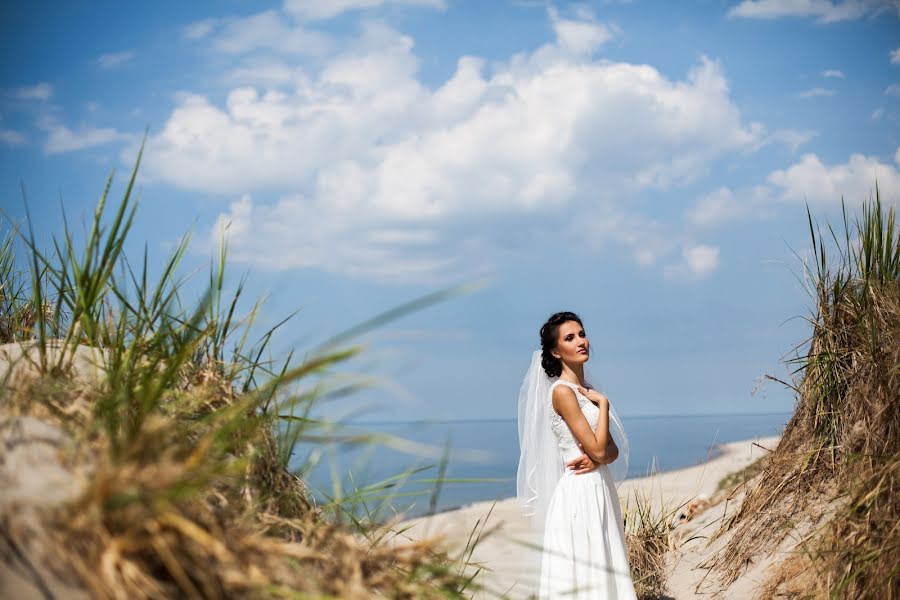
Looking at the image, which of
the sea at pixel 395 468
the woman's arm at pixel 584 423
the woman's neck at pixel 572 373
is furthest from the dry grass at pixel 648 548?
the sea at pixel 395 468

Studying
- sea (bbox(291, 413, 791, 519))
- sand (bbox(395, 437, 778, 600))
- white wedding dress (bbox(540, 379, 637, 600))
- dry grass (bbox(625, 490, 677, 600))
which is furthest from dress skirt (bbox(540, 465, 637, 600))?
sea (bbox(291, 413, 791, 519))

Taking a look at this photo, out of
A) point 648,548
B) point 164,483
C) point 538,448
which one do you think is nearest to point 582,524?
point 538,448

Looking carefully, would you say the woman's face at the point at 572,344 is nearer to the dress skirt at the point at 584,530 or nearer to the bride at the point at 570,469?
the bride at the point at 570,469

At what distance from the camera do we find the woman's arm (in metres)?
5.47

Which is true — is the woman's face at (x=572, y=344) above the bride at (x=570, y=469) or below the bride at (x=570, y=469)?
above

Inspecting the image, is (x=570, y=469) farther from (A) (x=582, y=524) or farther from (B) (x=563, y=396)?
(B) (x=563, y=396)

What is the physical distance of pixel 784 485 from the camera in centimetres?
594

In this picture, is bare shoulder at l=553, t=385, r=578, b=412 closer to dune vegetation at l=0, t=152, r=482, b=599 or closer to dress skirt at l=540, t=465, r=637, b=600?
dress skirt at l=540, t=465, r=637, b=600

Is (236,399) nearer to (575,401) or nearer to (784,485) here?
(575,401)

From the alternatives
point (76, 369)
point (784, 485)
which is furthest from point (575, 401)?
point (76, 369)

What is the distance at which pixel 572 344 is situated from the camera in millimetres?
5762

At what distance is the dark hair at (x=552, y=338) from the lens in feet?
19.3

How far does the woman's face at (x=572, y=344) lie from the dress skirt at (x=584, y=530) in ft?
3.00

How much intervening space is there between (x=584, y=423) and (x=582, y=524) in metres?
0.81
